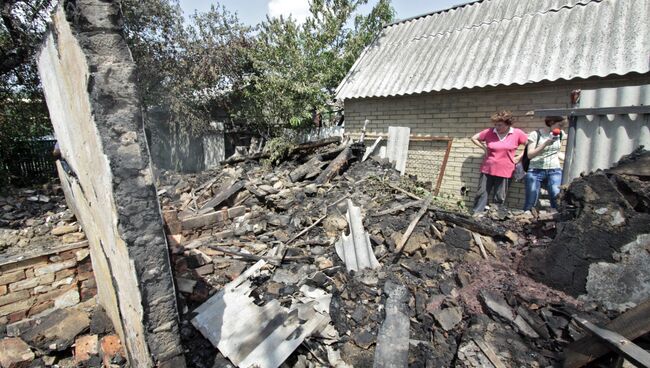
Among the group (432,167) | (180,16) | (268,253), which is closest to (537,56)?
(432,167)

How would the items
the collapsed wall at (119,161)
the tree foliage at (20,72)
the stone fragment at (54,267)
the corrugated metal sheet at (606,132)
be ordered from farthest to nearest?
the tree foliage at (20,72), the stone fragment at (54,267), the corrugated metal sheet at (606,132), the collapsed wall at (119,161)

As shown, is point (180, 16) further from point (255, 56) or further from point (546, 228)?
point (546, 228)

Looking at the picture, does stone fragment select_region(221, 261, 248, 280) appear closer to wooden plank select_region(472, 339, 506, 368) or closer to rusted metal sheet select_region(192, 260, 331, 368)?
rusted metal sheet select_region(192, 260, 331, 368)

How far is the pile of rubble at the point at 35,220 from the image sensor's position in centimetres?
442

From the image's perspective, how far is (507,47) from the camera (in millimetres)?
5723

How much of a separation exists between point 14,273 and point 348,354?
11.5 ft

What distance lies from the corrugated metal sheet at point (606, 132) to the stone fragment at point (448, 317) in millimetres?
2261

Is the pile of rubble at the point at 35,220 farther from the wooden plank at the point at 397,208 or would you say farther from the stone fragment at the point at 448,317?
the stone fragment at the point at 448,317

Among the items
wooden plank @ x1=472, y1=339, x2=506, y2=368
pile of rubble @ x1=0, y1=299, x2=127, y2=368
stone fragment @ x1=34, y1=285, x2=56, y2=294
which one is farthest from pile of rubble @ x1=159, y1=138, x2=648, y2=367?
stone fragment @ x1=34, y1=285, x2=56, y2=294

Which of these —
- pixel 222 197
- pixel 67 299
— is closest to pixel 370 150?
pixel 222 197

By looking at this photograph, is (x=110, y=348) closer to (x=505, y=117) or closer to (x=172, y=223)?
(x=172, y=223)

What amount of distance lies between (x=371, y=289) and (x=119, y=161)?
2.43 metres

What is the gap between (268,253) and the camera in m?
3.86

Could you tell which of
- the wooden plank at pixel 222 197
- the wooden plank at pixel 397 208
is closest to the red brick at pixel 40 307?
the wooden plank at pixel 222 197
